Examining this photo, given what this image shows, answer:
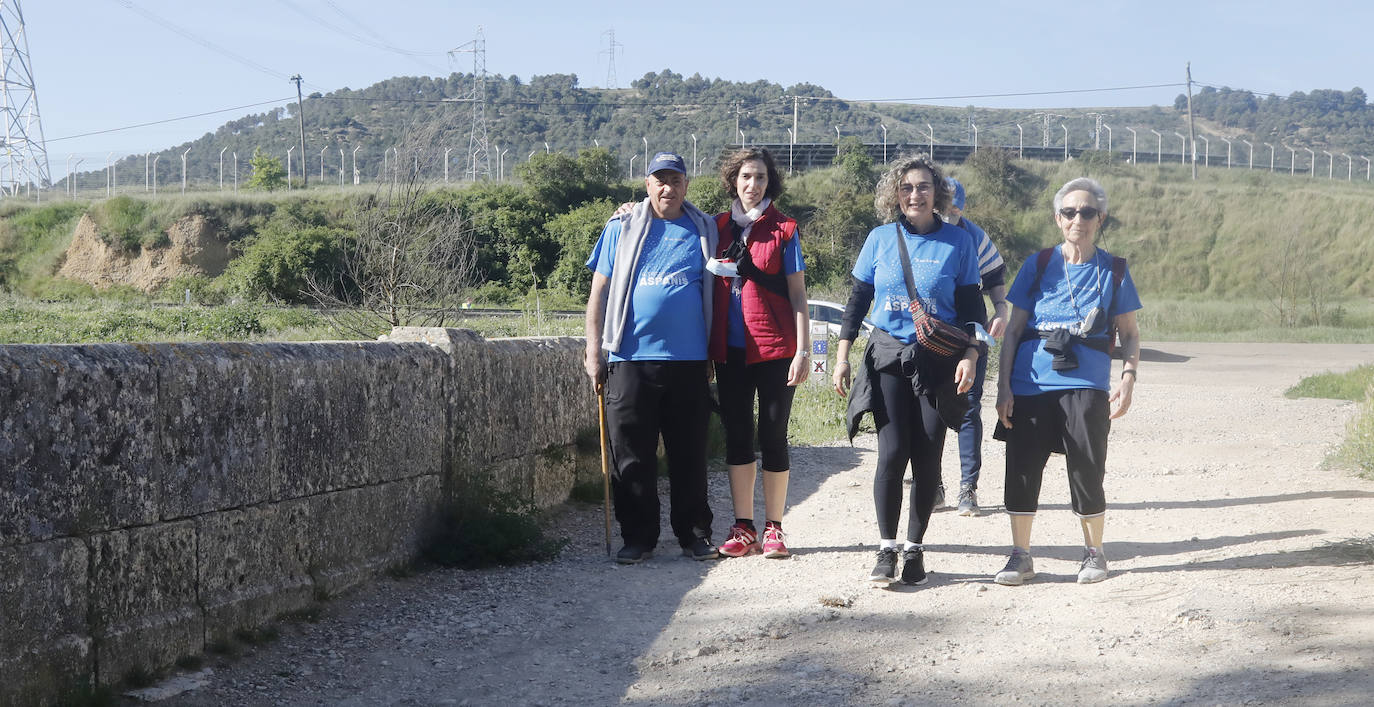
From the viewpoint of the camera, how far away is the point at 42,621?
3248 millimetres

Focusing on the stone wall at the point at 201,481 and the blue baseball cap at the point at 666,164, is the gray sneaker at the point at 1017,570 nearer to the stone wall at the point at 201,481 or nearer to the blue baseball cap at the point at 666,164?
the blue baseball cap at the point at 666,164

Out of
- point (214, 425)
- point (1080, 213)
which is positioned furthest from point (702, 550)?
point (214, 425)

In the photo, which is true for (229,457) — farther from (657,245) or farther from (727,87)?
(727,87)

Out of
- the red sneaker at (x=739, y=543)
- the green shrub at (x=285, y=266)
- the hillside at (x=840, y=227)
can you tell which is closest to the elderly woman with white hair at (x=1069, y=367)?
the red sneaker at (x=739, y=543)

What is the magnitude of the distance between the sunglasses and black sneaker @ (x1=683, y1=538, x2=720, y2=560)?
2.23 metres

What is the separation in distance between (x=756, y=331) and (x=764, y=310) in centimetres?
10

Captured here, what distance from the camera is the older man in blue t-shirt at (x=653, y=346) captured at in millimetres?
5527

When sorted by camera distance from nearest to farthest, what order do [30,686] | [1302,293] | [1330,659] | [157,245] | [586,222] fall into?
[30,686] < [1330,659] < [1302,293] < [586,222] < [157,245]

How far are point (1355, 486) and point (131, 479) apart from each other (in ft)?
22.5

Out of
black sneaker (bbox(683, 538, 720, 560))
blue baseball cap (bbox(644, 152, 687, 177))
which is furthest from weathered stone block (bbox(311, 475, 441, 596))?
blue baseball cap (bbox(644, 152, 687, 177))

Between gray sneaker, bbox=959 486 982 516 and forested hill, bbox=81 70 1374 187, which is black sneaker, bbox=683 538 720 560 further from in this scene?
forested hill, bbox=81 70 1374 187

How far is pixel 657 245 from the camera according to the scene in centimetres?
557

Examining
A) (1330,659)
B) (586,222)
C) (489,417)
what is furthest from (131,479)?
(586,222)

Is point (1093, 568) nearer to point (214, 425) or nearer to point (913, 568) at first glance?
point (913, 568)
